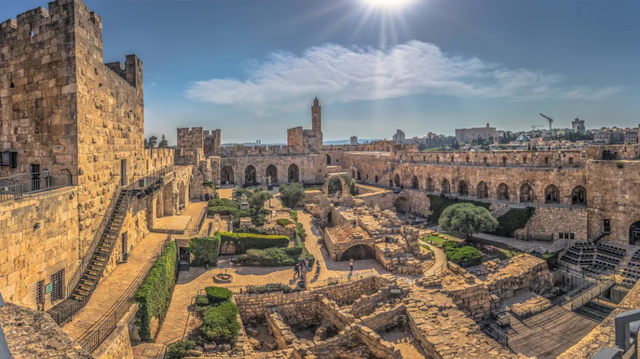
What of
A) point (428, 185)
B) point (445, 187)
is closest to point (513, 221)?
point (445, 187)

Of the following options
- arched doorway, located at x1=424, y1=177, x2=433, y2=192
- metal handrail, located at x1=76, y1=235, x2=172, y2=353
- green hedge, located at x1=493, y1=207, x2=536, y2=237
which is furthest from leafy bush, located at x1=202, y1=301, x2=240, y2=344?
arched doorway, located at x1=424, y1=177, x2=433, y2=192

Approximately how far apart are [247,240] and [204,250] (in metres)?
3.02

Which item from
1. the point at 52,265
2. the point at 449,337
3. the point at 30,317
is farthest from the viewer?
the point at 449,337

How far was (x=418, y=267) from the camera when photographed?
19.3 m

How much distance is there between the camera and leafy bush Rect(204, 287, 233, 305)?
13.7m

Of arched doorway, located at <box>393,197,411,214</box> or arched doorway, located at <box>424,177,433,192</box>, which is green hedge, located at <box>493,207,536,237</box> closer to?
arched doorway, located at <box>424,177,433,192</box>

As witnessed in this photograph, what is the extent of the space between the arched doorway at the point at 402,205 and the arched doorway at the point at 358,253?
16.4 meters

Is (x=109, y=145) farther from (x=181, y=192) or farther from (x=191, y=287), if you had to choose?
(x=181, y=192)

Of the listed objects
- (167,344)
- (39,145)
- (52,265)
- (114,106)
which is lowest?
(167,344)

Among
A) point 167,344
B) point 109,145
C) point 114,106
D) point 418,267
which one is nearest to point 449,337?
point 418,267

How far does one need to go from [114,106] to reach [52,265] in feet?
21.1

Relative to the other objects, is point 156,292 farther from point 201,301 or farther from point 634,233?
point 634,233

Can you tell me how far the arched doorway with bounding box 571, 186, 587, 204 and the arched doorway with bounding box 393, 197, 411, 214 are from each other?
13897mm

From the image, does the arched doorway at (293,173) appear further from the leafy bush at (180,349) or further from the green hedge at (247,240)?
the leafy bush at (180,349)
